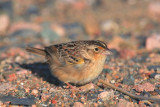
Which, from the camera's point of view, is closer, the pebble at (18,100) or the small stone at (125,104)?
the small stone at (125,104)

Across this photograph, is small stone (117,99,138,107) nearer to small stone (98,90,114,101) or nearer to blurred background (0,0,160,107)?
blurred background (0,0,160,107)

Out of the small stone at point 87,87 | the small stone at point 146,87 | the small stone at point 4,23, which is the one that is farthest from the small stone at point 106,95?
the small stone at point 4,23

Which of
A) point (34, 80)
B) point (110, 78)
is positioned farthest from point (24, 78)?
point (110, 78)

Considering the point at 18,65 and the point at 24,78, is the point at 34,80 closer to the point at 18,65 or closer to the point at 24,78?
the point at 24,78

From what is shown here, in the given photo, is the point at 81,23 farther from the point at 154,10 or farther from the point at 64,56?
the point at 64,56

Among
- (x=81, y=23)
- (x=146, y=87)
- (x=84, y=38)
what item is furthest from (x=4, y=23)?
(x=146, y=87)

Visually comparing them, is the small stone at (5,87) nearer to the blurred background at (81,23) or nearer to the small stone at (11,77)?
the small stone at (11,77)

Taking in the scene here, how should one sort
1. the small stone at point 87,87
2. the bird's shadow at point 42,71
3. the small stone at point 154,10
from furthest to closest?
1. the small stone at point 154,10
2. the bird's shadow at point 42,71
3. the small stone at point 87,87

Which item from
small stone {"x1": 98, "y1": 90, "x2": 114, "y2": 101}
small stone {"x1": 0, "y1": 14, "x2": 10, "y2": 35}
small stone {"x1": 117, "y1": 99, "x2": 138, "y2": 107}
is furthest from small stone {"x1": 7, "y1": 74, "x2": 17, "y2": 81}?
small stone {"x1": 0, "y1": 14, "x2": 10, "y2": 35}

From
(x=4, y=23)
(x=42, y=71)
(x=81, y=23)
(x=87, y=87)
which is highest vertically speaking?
(x=81, y=23)
